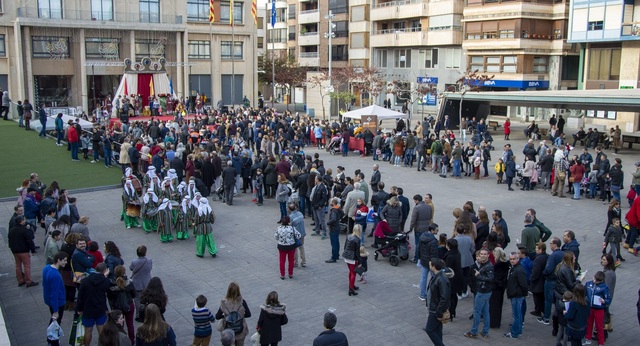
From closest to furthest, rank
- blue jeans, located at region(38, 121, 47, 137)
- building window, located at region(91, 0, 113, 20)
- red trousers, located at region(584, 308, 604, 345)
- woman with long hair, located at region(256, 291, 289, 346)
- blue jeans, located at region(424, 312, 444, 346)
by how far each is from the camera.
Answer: woman with long hair, located at region(256, 291, 289, 346) < blue jeans, located at region(424, 312, 444, 346) < red trousers, located at region(584, 308, 604, 345) < blue jeans, located at region(38, 121, 47, 137) < building window, located at region(91, 0, 113, 20)

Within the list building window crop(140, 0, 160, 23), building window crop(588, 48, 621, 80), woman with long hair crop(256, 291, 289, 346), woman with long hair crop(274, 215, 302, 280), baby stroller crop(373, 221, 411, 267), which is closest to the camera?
woman with long hair crop(256, 291, 289, 346)

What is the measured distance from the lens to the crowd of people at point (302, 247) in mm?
9383

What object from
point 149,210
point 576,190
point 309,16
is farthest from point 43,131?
point 309,16

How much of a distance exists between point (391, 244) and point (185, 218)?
5427 mm

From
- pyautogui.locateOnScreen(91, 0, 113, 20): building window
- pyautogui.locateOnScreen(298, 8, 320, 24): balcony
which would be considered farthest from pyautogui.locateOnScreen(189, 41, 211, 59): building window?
pyautogui.locateOnScreen(298, 8, 320, 24): balcony

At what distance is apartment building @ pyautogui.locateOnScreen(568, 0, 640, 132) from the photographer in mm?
40656

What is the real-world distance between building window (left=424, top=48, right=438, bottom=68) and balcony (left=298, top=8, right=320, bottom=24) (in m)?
17.7

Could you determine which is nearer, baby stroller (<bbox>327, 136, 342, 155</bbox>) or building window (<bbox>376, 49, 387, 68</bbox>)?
baby stroller (<bbox>327, 136, 342, 155</bbox>)

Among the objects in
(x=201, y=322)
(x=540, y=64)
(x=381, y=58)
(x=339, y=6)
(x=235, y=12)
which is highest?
A: (x=339, y=6)

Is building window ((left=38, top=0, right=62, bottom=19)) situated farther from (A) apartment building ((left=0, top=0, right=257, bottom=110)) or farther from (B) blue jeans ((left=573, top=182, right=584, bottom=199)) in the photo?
(B) blue jeans ((left=573, top=182, right=584, bottom=199))

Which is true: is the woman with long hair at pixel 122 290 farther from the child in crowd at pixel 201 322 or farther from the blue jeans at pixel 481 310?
the blue jeans at pixel 481 310

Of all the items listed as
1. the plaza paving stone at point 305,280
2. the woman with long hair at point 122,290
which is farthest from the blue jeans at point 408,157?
the woman with long hair at point 122,290

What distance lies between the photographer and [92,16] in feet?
157

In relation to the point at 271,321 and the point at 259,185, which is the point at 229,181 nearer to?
the point at 259,185
